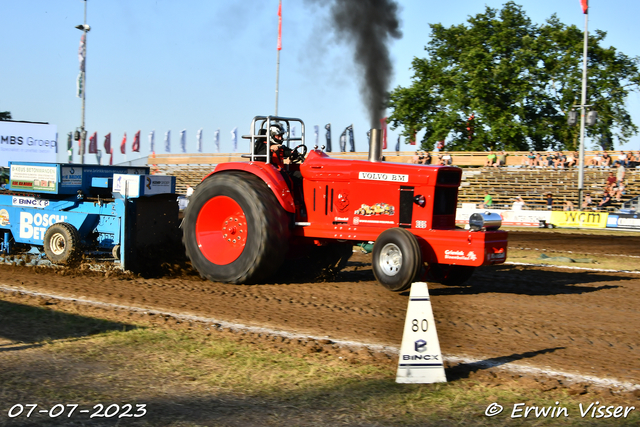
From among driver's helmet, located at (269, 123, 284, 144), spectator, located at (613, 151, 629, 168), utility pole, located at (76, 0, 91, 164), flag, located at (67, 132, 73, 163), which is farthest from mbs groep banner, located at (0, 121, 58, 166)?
spectator, located at (613, 151, 629, 168)

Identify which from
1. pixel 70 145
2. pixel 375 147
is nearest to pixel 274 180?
pixel 375 147

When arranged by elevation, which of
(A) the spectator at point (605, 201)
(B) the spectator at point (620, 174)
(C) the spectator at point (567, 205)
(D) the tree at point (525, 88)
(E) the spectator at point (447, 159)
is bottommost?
(C) the spectator at point (567, 205)

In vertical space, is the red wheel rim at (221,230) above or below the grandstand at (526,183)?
below

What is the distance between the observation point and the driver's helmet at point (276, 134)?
9273 millimetres

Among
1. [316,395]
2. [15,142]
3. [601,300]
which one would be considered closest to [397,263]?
[601,300]

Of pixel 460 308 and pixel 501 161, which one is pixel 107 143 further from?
pixel 460 308

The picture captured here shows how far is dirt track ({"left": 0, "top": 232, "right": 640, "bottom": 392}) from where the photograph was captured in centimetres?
578

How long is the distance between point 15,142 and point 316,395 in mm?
28538

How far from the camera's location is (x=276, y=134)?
9273 millimetres

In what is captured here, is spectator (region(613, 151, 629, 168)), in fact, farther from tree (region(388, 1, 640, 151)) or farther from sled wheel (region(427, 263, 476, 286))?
sled wheel (region(427, 263, 476, 286))

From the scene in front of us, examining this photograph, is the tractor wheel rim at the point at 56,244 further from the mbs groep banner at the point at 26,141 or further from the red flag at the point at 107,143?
the red flag at the point at 107,143

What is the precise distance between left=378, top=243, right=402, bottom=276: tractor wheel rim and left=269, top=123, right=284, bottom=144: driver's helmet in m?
2.34

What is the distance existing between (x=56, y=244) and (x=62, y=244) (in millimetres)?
121

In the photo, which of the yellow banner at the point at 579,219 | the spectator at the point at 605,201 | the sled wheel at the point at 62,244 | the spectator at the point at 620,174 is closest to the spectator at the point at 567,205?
the spectator at the point at 605,201
